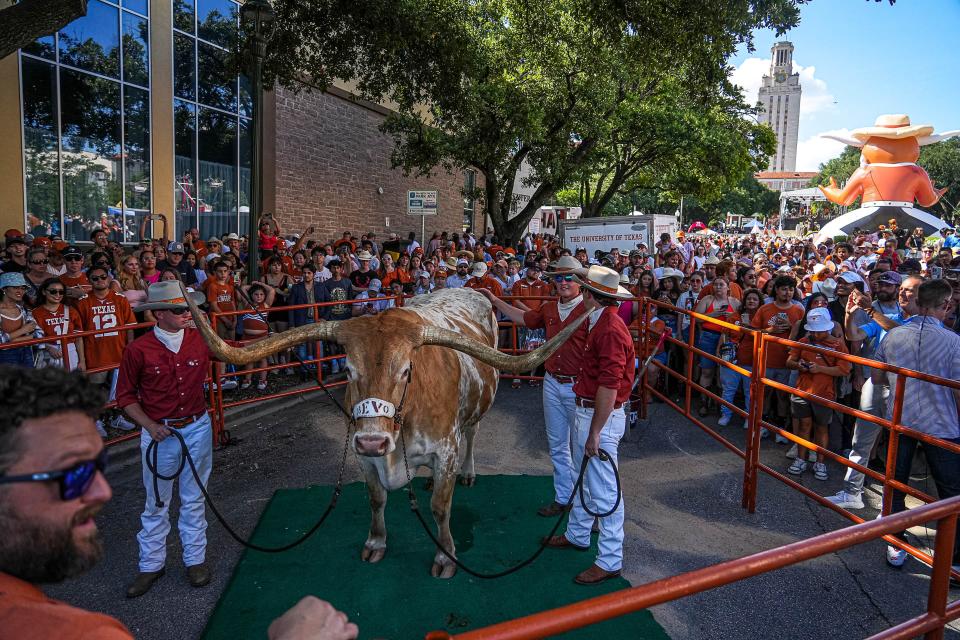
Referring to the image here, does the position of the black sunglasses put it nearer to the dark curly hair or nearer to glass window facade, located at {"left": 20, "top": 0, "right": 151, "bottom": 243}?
the dark curly hair

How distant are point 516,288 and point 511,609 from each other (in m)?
6.63

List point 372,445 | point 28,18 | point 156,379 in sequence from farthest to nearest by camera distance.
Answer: point 28,18
point 156,379
point 372,445

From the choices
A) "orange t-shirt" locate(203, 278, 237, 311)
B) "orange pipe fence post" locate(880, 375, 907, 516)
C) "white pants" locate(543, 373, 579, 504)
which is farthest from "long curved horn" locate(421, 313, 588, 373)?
"orange t-shirt" locate(203, 278, 237, 311)

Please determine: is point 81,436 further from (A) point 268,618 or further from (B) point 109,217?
(B) point 109,217

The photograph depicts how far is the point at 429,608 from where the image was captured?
419cm

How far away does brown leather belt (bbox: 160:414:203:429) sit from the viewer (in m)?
4.32

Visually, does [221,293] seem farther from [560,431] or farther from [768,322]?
[768,322]

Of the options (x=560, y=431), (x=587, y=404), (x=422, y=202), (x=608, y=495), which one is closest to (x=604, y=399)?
(x=587, y=404)

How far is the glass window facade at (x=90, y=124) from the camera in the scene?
11.7 m

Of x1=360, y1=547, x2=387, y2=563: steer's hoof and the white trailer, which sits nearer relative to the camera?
x1=360, y1=547, x2=387, y2=563: steer's hoof

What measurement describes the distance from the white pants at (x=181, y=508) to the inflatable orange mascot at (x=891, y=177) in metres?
31.4

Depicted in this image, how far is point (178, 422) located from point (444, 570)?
2189 mm

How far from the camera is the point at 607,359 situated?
14.4ft

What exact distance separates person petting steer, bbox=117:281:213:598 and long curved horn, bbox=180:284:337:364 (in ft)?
1.12
